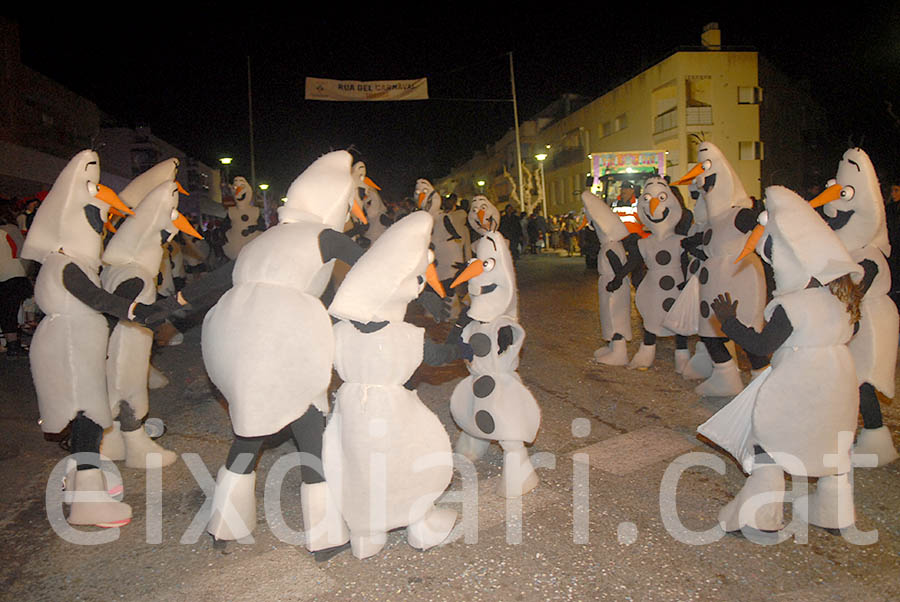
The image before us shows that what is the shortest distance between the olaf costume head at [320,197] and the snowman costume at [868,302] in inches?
111

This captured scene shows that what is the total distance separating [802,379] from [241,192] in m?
8.83

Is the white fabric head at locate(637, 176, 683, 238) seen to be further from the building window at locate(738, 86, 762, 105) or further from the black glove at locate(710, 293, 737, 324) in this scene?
the building window at locate(738, 86, 762, 105)

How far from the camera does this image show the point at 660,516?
139 inches

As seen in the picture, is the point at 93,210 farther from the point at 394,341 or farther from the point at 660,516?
the point at 660,516

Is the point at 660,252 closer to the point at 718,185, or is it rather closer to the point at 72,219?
the point at 718,185

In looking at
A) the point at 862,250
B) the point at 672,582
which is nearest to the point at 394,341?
the point at 672,582

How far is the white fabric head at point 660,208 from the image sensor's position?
6285 mm

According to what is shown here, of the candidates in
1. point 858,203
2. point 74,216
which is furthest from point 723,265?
point 74,216

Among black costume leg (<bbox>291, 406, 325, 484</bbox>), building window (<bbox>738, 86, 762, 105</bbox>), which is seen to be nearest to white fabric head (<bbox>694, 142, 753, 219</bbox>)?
black costume leg (<bbox>291, 406, 325, 484</bbox>)

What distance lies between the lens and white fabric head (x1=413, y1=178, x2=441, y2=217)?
9914mm

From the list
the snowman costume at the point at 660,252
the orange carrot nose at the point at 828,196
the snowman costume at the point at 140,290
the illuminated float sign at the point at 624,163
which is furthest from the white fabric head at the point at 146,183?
the illuminated float sign at the point at 624,163

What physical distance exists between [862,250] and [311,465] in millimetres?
3477

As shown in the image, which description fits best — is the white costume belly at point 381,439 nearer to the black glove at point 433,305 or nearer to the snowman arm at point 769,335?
the black glove at point 433,305

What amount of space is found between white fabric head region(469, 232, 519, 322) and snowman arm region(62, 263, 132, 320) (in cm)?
191
